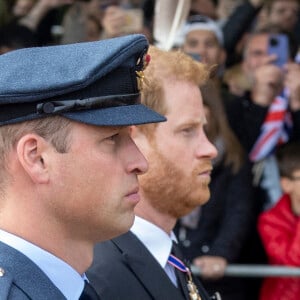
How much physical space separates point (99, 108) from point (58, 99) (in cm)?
8

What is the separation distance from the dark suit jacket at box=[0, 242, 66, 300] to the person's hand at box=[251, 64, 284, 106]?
3.57m

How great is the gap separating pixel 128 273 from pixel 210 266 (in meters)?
2.18

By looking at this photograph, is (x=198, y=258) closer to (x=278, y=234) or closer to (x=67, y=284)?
(x=278, y=234)

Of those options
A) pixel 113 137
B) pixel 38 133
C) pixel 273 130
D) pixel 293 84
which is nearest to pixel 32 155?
pixel 38 133

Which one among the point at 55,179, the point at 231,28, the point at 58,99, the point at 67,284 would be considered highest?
the point at 58,99

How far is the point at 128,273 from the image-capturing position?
90.2 inches

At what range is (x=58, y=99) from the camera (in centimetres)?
169

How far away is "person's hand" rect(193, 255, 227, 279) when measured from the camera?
4418 mm

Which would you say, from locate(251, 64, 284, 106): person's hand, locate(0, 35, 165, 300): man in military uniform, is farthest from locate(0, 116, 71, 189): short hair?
locate(251, 64, 284, 106): person's hand

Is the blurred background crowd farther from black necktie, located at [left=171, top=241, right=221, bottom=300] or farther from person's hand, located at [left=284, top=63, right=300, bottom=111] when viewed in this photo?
black necktie, located at [left=171, top=241, right=221, bottom=300]

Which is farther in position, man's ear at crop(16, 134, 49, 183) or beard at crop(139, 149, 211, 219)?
beard at crop(139, 149, 211, 219)

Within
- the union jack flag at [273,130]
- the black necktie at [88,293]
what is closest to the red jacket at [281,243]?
the union jack flag at [273,130]

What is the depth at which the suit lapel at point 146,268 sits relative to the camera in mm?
2293

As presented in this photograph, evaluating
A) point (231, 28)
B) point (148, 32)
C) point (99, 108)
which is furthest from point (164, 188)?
point (231, 28)
